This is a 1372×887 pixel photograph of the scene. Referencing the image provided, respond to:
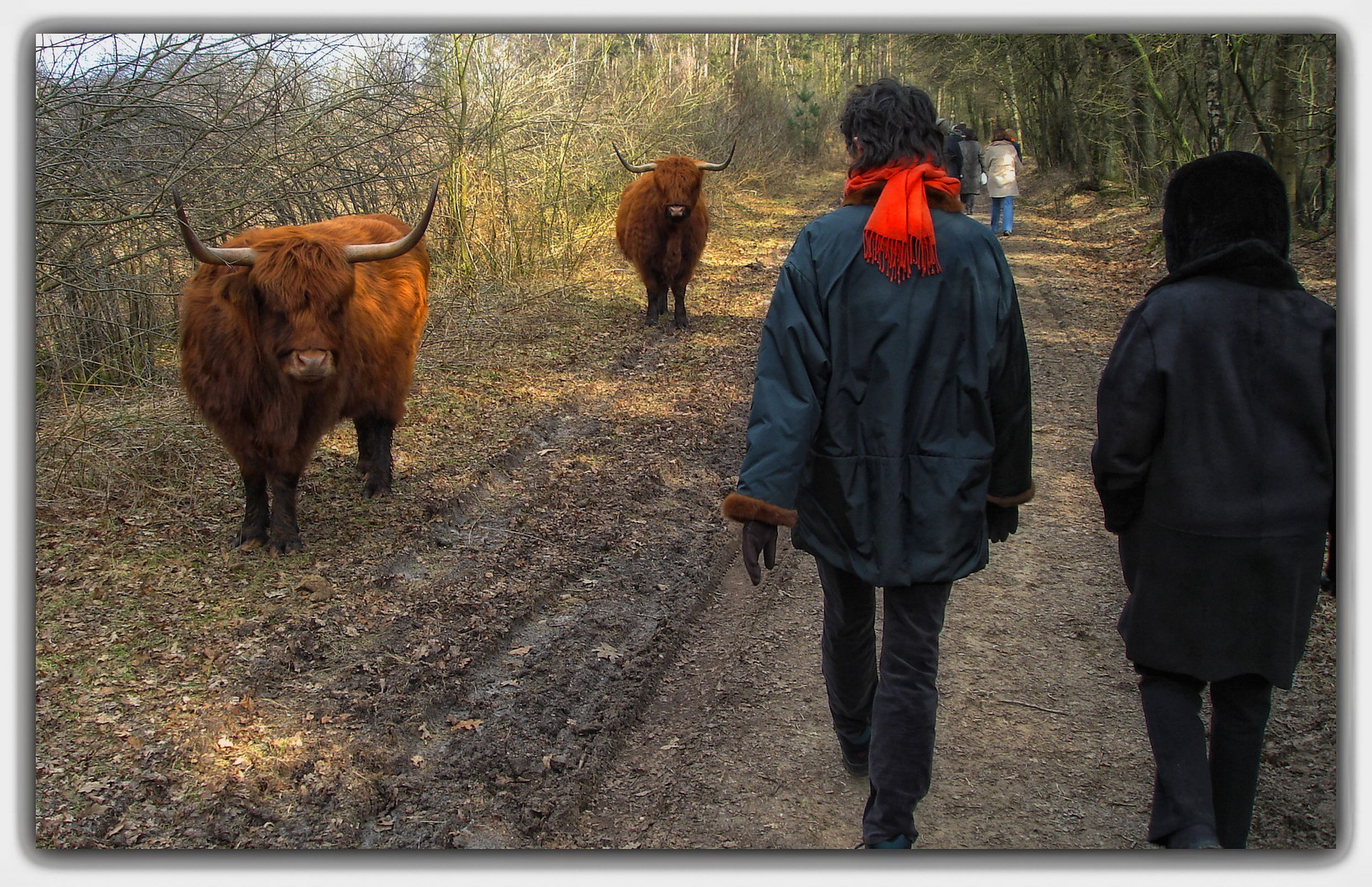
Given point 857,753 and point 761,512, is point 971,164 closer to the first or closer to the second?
point 857,753

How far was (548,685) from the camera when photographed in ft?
11.8

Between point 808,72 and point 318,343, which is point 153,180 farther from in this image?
point 808,72

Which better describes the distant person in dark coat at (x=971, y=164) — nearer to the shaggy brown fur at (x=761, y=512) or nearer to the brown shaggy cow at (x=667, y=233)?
the brown shaggy cow at (x=667, y=233)

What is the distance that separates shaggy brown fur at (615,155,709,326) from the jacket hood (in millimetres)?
7522

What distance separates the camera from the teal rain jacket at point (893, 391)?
2.54m

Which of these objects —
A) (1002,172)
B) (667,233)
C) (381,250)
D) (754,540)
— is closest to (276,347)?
(381,250)

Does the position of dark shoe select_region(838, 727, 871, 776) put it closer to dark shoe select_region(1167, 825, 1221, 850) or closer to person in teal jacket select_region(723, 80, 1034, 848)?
person in teal jacket select_region(723, 80, 1034, 848)

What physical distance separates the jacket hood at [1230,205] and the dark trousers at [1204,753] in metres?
1.06

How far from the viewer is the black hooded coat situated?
2.31 meters

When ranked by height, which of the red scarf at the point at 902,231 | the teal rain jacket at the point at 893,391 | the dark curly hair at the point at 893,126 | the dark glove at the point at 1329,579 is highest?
the dark curly hair at the point at 893,126

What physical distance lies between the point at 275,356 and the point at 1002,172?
12645 millimetres

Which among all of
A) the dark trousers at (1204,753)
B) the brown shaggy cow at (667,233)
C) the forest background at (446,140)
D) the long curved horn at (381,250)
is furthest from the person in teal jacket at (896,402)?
the brown shaggy cow at (667,233)

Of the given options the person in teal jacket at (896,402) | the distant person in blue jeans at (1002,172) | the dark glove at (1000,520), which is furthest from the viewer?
the distant person in blue jeans at (1002,172)

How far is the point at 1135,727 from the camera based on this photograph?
334 cm
